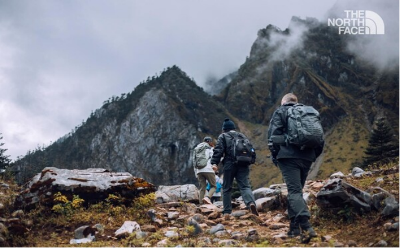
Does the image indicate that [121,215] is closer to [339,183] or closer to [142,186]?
[142,186]

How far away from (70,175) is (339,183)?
23.3 feet

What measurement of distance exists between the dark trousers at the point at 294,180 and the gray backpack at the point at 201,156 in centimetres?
636

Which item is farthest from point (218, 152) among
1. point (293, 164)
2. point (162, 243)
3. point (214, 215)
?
point (162, 243)

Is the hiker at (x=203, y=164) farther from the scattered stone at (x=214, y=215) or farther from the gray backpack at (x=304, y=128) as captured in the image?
the gray backpack at (x=304, y=128)

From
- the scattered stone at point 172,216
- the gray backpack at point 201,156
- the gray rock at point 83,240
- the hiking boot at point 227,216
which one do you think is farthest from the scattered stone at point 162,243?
the gray backpack at point 201,156

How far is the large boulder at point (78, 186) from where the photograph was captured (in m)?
9.37

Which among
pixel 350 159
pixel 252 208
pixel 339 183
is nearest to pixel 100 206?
pixel 252 208

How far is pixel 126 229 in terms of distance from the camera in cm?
793

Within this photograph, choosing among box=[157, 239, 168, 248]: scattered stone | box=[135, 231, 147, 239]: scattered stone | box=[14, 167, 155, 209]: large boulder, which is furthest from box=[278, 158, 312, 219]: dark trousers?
box=[14, 167, 155, 209]: large boulder

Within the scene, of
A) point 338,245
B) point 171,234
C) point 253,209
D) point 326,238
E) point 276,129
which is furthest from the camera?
point 253,209

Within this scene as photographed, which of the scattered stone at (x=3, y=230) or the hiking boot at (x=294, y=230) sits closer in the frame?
the hiking boot at (x=294, y=230)

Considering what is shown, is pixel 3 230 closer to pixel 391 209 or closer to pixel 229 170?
pixel 229 170

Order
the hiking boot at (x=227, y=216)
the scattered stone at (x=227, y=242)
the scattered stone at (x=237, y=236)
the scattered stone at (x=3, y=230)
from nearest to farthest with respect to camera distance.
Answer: the scattered stone at (x=227, y=242), the scattered stone at (x=237, y=236), the scattered stone at (x=3, y=230), the hiking boot at (x=227, y=216)

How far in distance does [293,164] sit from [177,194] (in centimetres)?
631
